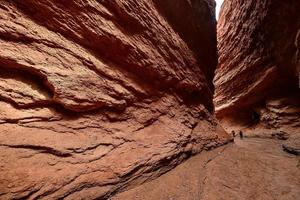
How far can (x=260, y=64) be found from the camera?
938 centimetres

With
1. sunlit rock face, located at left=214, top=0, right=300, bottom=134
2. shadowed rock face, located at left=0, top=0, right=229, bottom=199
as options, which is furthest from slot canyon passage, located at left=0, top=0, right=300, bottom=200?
sunlit rock face, located at left=214, top=0, right=300, bottom=134

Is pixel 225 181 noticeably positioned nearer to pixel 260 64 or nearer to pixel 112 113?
pixel 112 113

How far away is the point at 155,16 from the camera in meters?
4.55

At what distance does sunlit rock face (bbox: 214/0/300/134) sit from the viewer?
758cm

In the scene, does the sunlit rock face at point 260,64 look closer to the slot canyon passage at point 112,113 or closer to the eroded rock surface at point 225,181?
the slot canyon passage at point 112,113

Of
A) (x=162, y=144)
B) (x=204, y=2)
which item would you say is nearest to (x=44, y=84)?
(x=162, y=144)

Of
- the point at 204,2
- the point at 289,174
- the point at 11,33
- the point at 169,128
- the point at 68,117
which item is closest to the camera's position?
the point at 11,33

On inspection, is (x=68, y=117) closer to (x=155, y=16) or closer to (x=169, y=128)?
(x=169, y=128)

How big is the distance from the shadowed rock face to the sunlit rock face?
18.1ft

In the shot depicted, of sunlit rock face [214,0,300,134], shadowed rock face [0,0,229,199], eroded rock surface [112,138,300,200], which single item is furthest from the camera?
sunlit rock face [214,0,300,134]

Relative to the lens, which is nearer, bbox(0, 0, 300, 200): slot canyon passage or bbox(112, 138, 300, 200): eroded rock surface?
bbox(0, 0, 300, 200): slot canyon passage

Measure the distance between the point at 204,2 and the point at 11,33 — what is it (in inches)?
236

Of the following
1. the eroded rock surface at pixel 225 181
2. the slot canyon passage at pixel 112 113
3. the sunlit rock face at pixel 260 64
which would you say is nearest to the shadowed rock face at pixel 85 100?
the slot canyon passage at pixel 112 113

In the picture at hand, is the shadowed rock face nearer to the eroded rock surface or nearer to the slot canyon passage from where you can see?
the slot canyon passage
